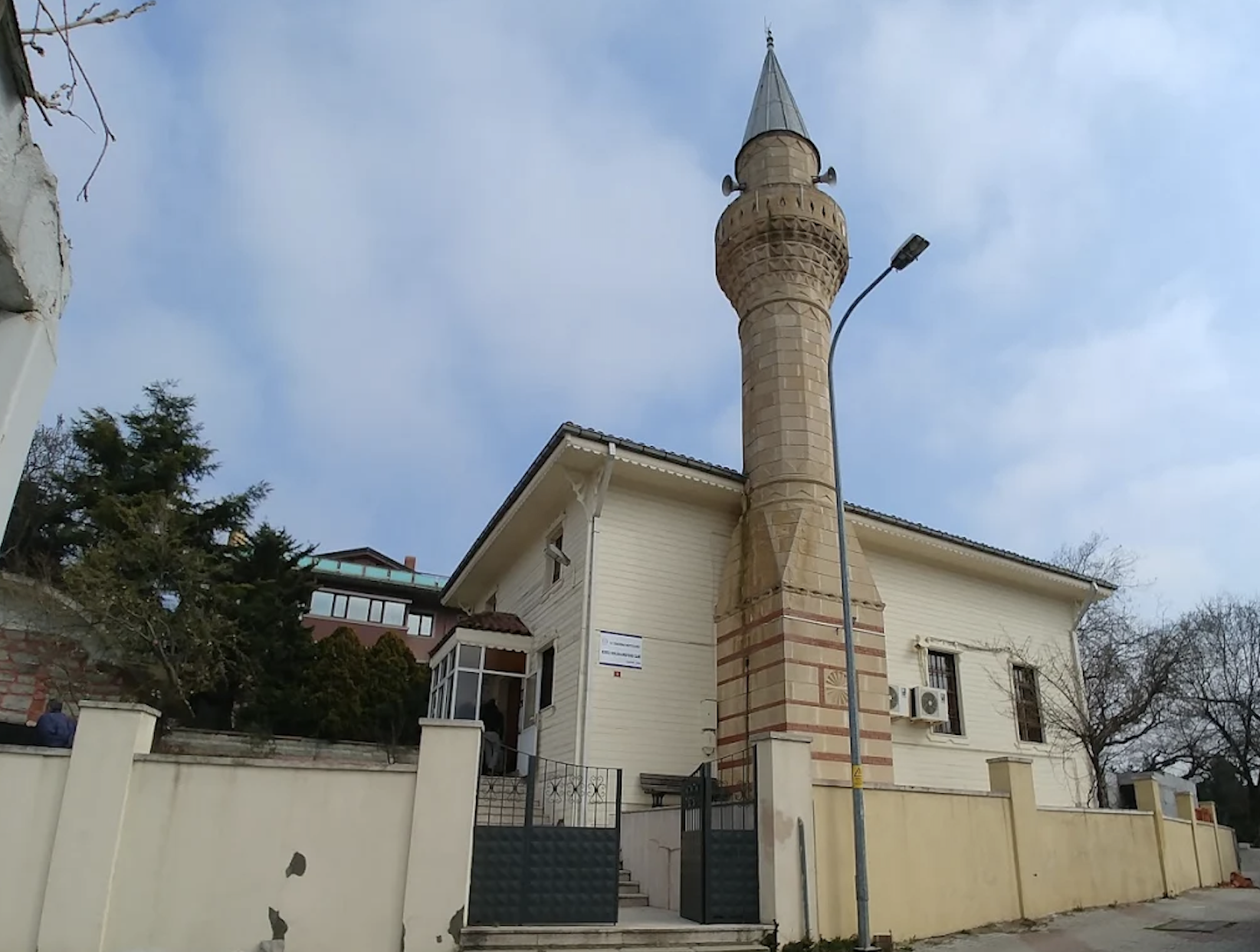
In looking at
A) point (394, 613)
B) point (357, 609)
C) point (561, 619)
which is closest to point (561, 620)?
point (561, 619)

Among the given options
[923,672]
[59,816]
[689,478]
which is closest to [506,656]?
[689,478]

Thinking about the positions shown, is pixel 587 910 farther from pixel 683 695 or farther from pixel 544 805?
pixel 683 695

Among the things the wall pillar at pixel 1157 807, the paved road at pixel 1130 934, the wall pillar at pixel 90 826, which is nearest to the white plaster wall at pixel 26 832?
the wall pillar at pixel 90 826

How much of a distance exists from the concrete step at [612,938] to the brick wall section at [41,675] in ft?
43.4

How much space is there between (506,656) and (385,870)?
837cm

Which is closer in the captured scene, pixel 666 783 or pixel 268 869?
pixel 268 869

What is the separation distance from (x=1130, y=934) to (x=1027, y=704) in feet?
26.0

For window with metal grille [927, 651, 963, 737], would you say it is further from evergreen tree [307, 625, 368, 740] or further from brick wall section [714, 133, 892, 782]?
evergreen tree [307, 625, 368, 740]

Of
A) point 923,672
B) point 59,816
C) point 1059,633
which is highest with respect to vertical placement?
point 1059,633

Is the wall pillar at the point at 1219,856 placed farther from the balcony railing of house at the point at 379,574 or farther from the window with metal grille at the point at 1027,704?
the balcony railing of house at the point at 379,574

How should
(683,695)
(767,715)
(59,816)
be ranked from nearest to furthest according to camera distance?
(59,816)
(767,715)
(683,695)

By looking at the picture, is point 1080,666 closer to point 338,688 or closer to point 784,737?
point 784,737

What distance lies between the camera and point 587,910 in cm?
861

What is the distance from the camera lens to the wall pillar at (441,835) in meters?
7.92
